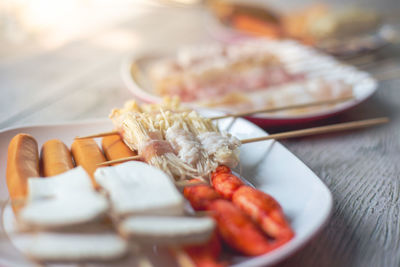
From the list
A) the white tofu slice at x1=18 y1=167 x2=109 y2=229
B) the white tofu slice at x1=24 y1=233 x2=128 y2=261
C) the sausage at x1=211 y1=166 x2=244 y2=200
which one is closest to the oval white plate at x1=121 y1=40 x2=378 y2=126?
the sausage at x1=211 y1=166 x2=244 y2=200

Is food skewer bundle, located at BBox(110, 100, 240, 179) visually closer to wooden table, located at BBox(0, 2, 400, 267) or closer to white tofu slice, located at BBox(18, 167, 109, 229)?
white tofu slice, located at BBox(18, 167, 109, 229)

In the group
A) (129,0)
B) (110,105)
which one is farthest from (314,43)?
(129,0)

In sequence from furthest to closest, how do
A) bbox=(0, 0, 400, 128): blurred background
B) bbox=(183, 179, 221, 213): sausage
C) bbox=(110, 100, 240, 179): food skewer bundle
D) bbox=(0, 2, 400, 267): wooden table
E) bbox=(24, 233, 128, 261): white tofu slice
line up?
1. bbox=(0, 0, 400, 128): blurred background
2. bbox=(110, 100, 240, 179): food skewer bundle
3. bbox=(0, 2, 400, 267): wooden table
4. bbox=(183, 179, 221, 213): sausage
5. bbox=(24, 233, 128, 261): white tofu slice

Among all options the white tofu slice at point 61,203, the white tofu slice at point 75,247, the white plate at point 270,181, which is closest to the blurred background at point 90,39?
the white plate at point 270,181

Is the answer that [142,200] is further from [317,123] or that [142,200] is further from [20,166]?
[317,123]

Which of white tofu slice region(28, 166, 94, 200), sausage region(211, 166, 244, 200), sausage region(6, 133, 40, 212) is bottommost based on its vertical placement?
sausage region(211, 166, 244, 200)

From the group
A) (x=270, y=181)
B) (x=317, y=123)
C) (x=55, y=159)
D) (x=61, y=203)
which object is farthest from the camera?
(x=317, y=123)

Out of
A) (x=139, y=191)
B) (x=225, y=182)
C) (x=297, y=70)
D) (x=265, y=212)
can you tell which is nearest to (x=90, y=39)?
(x=297, y=70)
